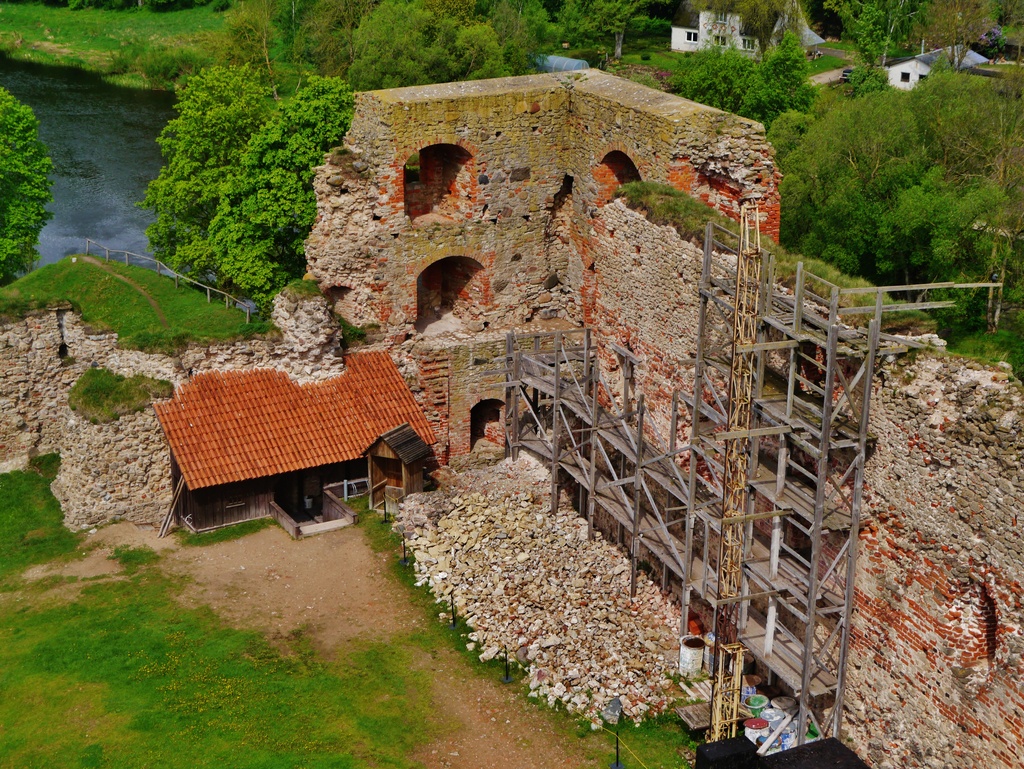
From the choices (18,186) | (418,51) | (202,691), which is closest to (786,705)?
(202,691)

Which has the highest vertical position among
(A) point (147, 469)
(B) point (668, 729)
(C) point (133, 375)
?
(C) point (133, 375)

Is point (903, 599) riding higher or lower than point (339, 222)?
lower

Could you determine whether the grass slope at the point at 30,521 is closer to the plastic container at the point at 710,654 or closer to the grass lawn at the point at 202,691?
the grass lawn at the point at 202,691

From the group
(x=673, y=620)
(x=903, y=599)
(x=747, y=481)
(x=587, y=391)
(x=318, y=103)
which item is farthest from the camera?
(x=318, y=103)

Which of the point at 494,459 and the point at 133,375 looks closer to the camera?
the point at 133,375

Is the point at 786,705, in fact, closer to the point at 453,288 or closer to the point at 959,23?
the point at 453,288

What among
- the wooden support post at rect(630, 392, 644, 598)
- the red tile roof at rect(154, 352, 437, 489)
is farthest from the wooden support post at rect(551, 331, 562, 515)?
the red tile roof at rect(154, 352, 437, 489)

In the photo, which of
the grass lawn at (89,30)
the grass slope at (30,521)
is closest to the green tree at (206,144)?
the grass slope at (30,521)

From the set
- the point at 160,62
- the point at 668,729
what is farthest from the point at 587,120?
the point at 160,62

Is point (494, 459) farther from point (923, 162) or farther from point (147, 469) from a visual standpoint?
point (923, 162)
